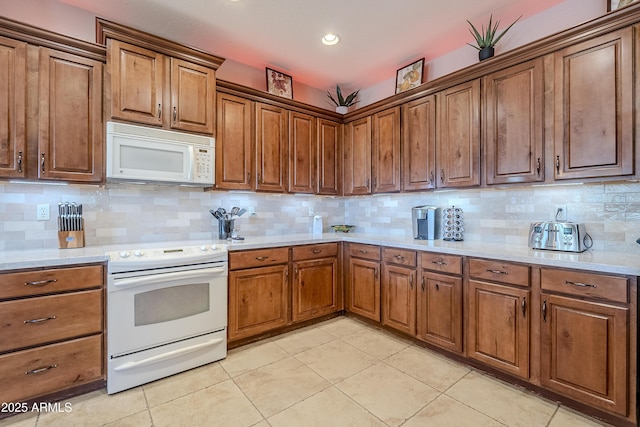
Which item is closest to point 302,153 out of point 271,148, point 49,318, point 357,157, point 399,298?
point 271,148

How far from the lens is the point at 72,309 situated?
1.86 metres

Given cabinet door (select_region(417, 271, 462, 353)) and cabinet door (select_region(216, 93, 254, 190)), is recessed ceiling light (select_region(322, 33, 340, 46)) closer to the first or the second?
cabinet door (select_region(216, 93, 254, 190))

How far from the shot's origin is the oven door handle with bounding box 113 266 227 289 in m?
1.96

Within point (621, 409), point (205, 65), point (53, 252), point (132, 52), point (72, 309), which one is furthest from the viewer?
point (205, 65)

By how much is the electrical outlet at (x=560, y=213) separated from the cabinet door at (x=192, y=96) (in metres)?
3.00

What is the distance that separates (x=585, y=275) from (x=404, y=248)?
4.15 feet

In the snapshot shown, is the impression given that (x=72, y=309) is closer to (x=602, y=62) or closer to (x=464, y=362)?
(x=464, y=362)

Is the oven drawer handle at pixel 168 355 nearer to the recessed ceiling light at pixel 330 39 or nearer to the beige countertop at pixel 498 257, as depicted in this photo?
the beige countertop at pixel 498 257

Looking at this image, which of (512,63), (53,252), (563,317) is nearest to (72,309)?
(53,252)

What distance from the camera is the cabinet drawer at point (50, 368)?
1684mm

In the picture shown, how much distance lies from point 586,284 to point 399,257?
133 centimetres

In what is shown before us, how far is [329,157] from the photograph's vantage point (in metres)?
3.65

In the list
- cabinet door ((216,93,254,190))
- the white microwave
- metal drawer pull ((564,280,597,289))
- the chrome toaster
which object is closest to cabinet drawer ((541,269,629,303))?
metal drawer pull ((564,280,597,289))

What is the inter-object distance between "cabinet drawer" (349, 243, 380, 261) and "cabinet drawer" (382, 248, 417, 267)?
0.09 m
